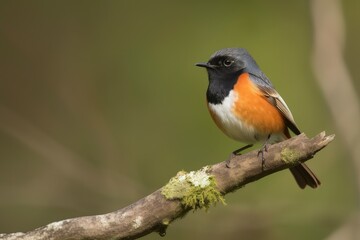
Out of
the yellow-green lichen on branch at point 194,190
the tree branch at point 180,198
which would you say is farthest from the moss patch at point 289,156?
the yellow-green lichen on branch at point 194,190

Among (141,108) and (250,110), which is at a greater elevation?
(141,108)

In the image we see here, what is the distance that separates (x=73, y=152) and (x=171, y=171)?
3.92ft

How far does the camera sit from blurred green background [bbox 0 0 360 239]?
7.29 metres

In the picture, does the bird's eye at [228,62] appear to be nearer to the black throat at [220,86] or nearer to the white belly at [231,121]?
the black throat at [220,86]

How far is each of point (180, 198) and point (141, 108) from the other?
452cm

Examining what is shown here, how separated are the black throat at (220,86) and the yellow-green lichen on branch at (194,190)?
103 cm

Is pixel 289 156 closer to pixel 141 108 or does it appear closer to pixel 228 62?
pixel 228 62

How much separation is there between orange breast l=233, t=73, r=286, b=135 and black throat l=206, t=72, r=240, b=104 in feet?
0.24

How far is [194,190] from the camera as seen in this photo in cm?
422

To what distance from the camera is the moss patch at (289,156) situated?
13.3 ft

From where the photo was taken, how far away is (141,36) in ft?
29.8

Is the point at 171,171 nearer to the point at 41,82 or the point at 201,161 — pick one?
the point at 201,161

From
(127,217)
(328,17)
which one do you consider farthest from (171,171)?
(127,217)

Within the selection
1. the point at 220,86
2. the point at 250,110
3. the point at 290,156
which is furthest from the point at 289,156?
the point at 220,86
